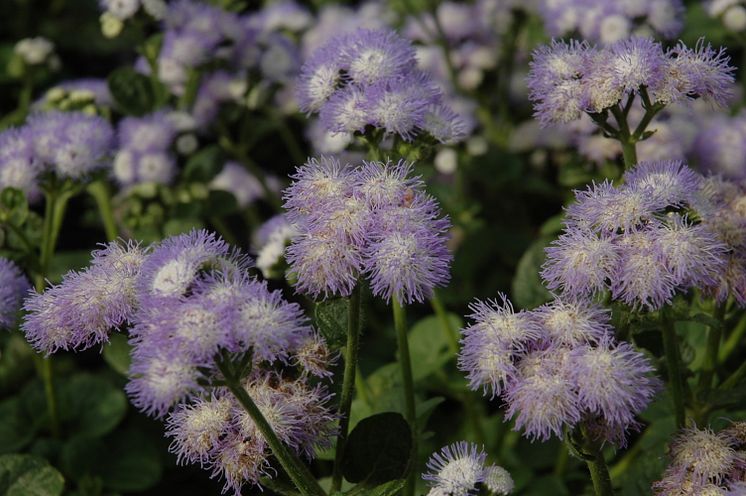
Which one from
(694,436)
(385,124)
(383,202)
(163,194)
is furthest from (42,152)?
(694,436)

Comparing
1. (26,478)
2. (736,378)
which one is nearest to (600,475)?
(736,378)

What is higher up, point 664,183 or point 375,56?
point 375,56

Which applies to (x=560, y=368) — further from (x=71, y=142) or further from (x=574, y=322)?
(x=71, y=142)

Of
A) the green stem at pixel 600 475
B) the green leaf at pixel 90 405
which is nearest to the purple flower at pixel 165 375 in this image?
the green stem at pixel 600 475

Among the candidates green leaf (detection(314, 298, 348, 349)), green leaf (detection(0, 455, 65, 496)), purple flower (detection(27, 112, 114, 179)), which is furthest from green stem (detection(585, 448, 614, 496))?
purple flower (detection(27, 112, 114, 179))

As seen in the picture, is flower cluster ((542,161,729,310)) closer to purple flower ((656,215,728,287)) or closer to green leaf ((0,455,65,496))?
purple flower ((656,215,728,287))
